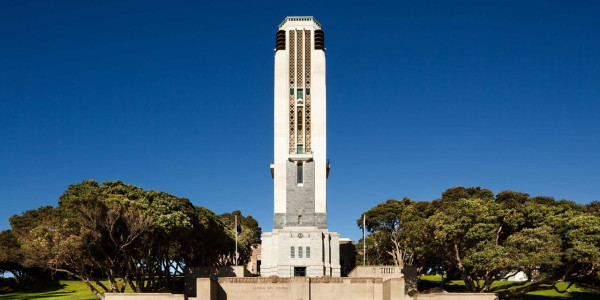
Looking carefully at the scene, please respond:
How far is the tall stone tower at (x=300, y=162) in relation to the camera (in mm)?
58562

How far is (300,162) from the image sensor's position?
6244 centimetres

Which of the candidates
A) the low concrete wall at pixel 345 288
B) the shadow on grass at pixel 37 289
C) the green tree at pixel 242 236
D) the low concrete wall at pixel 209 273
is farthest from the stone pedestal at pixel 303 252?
the shadow on grass at pixel 37 289

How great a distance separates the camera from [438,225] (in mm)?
49844

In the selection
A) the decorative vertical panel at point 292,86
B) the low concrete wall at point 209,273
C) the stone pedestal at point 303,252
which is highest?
the decorative vertical panel at point 292,86

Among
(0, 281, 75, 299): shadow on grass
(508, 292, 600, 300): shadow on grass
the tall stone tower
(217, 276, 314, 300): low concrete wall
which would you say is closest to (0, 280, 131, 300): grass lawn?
(0, 281, 75, 299): shadow on grass

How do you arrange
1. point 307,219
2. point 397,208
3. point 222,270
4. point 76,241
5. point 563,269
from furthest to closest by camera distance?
point 397,208, point 307,219, point 222,270, point 563,269, point 76,241

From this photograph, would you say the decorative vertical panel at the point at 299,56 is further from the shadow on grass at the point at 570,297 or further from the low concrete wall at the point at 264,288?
the shadow on grass at the point at 570,297

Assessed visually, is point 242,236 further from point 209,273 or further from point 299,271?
point 209,273

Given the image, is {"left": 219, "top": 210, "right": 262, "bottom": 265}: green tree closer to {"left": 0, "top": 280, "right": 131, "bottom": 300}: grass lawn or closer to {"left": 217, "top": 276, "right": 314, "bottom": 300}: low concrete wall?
{"left": 0, "top": 280, "right": 131, "bottom": 300}: grass lawn

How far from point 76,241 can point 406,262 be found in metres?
55.0

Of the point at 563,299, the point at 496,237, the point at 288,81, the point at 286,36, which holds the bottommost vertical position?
the point at 563,299

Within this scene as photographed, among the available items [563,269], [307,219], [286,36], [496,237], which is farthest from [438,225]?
[286,36]

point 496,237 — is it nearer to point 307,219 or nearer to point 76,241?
point 307,219

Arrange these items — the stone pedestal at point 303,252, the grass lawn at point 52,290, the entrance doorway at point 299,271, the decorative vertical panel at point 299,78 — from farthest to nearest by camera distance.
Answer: the grass lawn at point 52,290
the decorative vertical panel at point 299,78
the entrance doorway at point 299,271
the stone pedestal at point 303,252
